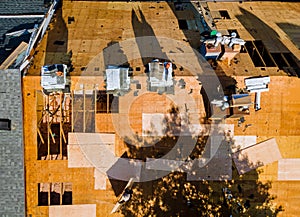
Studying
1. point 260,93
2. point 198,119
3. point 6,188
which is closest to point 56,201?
point 6,188

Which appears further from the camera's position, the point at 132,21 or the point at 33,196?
the point at 132,21

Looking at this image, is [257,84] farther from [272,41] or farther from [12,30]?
[12,30]

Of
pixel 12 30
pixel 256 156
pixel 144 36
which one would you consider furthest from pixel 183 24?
pixel 12 30

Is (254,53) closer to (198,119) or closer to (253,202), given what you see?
(198,119)

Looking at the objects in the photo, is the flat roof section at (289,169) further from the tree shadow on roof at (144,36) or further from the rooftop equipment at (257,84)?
the tree shadow on roof at (144,36)

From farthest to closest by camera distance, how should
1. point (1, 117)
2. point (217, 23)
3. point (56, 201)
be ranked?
point (217, 23), point (56, 201), point (1, 117)

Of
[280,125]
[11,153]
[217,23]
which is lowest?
[11,153]
